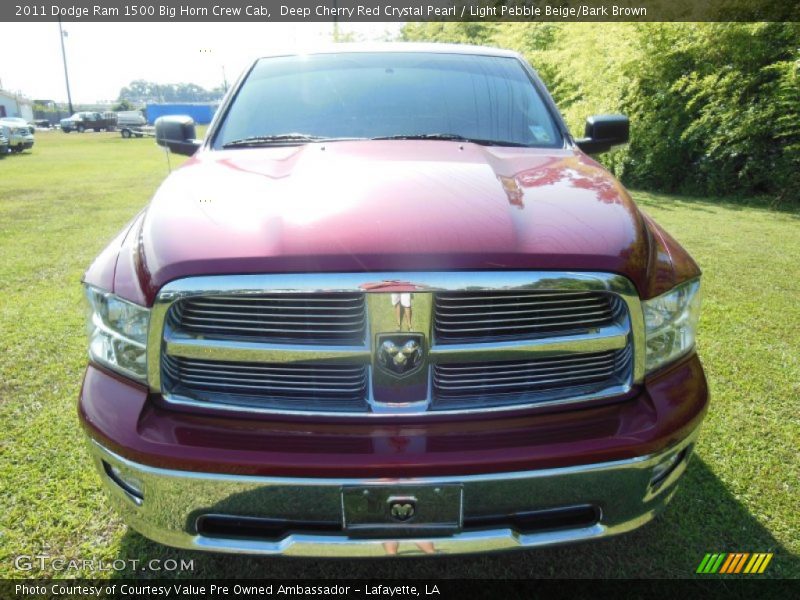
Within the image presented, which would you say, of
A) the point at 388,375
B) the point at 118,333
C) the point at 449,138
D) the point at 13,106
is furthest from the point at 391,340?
the point at 13,106

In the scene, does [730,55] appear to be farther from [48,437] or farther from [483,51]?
[48,437]

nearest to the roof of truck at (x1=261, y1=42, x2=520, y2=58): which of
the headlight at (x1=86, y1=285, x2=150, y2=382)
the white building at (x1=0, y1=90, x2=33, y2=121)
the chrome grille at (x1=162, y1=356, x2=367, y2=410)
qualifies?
the headlight at (x1=86, y1=285, x2=150, y2=382)

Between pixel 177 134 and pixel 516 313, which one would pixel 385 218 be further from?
pixel 177 134

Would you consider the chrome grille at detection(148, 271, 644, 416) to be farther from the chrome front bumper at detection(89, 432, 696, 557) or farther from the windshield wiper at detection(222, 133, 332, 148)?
the windshield wiper at detection(222, 133, 332, 148)

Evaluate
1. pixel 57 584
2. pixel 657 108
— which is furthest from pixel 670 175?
pixel 57 584

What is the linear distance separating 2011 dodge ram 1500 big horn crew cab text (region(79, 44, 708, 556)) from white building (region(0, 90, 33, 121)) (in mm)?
75955

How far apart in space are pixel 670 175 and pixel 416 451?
11546 mm

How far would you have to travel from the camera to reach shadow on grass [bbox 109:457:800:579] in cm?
201

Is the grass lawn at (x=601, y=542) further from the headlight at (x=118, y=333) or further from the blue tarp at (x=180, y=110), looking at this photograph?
the blue tarp at (x=180, y=110)

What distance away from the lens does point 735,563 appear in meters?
2.08

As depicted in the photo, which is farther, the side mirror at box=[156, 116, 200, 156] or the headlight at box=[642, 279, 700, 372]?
the side mirror at box=[156, 116, 200, 156]

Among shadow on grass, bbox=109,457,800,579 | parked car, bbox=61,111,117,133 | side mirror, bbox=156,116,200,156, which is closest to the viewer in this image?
shadow on grass, bbox=109,457,800,579

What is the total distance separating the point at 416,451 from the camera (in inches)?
57.9

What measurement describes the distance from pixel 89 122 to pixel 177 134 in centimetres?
5712
